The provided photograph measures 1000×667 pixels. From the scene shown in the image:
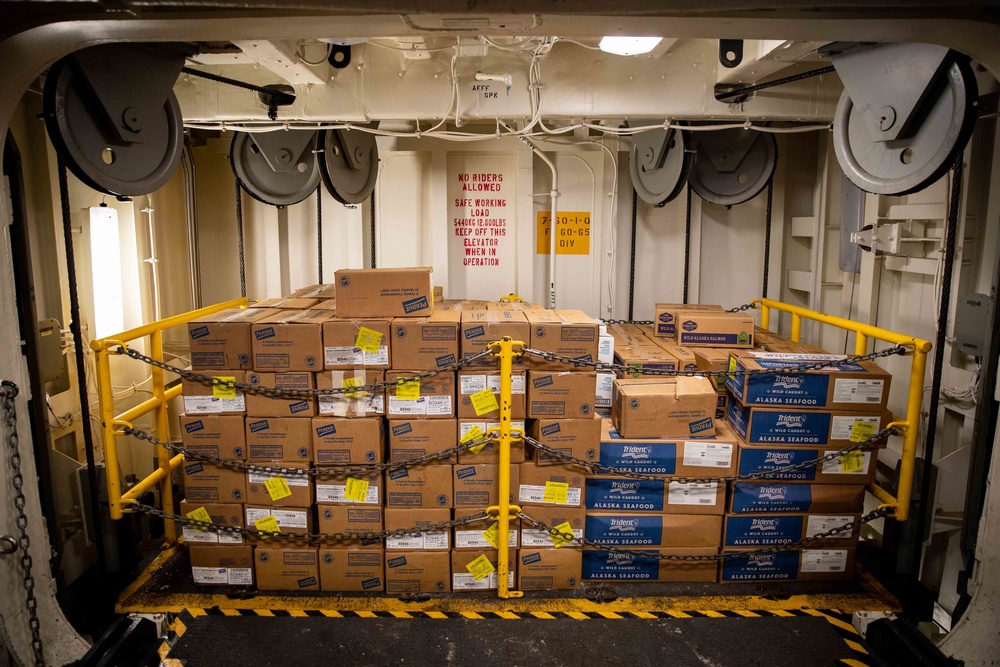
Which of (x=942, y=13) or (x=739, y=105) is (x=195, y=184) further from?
(x=942, y=13)

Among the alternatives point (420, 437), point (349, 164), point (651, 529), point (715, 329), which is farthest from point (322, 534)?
point (715, 329)

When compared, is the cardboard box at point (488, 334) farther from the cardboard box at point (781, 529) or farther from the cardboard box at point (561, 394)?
the cardboard box at point (781, 529)

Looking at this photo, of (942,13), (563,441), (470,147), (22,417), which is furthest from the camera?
(470,147)

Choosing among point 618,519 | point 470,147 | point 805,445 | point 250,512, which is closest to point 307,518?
point 250,512

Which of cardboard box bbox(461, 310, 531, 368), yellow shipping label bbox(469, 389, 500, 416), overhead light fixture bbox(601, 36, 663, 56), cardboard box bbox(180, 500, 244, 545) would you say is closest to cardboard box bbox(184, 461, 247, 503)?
cardboard box bbox(180, 500, 244, 545)

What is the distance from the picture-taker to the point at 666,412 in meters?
3.53

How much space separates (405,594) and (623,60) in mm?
3539

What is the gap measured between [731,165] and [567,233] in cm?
141

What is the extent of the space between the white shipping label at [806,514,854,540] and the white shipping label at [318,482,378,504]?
2486mm

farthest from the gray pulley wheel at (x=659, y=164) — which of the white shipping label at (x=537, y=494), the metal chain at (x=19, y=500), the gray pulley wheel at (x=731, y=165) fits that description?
the metal chain at (x=19, y=500)

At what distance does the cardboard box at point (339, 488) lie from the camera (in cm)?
342

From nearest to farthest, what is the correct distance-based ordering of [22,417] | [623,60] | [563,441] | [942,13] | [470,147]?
[942,13] → [22,417] → [563,441] → [623,60] → [470,147]

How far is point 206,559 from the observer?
3.49m

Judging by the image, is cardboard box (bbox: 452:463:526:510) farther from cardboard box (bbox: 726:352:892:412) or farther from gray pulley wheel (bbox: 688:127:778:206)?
gray pulley wheel (bbox: 688:127:778:206)
